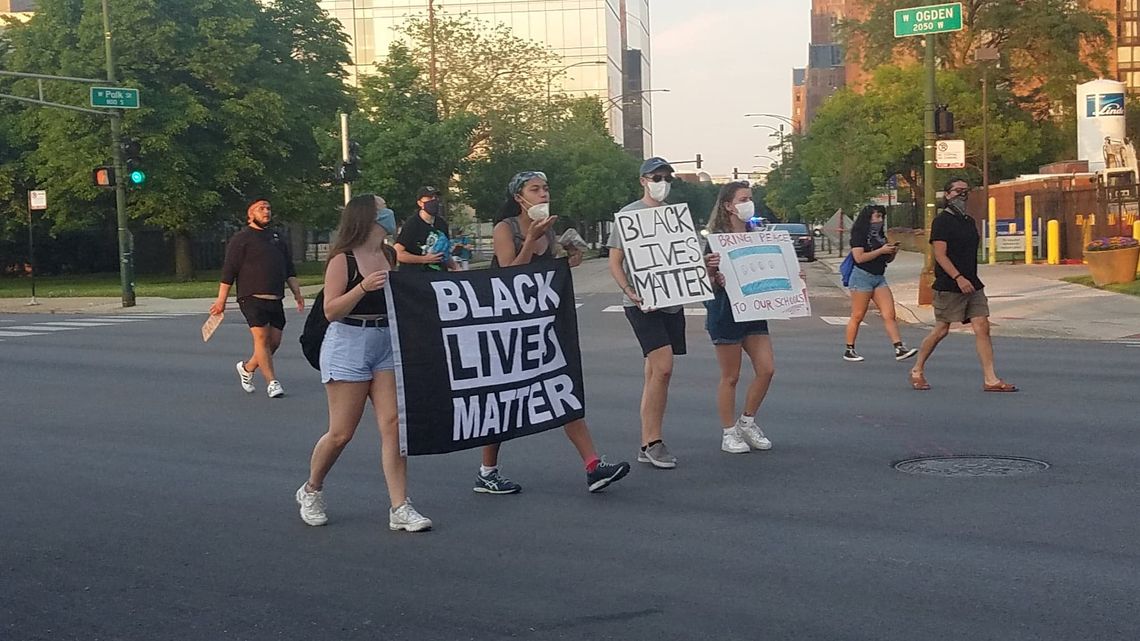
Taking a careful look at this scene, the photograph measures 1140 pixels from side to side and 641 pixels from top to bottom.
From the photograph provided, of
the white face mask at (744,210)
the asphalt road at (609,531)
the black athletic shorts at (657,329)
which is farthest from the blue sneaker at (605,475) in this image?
the white face mask at (744,210)

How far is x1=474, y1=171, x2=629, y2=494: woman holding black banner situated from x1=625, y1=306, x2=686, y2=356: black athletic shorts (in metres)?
0.77

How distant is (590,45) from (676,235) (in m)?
88.3

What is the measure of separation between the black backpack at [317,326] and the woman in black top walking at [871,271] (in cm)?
807

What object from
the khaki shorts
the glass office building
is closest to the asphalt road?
the khaki shorts

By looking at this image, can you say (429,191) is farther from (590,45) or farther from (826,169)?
(590,45)

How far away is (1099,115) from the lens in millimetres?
45688

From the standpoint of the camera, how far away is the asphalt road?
5184 millimetres

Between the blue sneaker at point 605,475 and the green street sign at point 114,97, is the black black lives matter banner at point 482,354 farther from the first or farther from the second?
the green street sign at point 114,97

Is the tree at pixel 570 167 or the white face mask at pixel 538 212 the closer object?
the white face mask at pixel 538 212

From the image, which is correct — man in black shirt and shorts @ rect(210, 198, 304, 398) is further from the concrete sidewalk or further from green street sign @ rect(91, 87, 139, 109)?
green street sign @ rect(91, 87, 139, 109)

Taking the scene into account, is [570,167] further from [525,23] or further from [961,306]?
[961,306]

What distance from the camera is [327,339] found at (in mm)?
6762

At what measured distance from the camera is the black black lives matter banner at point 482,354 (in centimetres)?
668

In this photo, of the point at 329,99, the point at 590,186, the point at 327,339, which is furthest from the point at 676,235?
the point at 590,186
